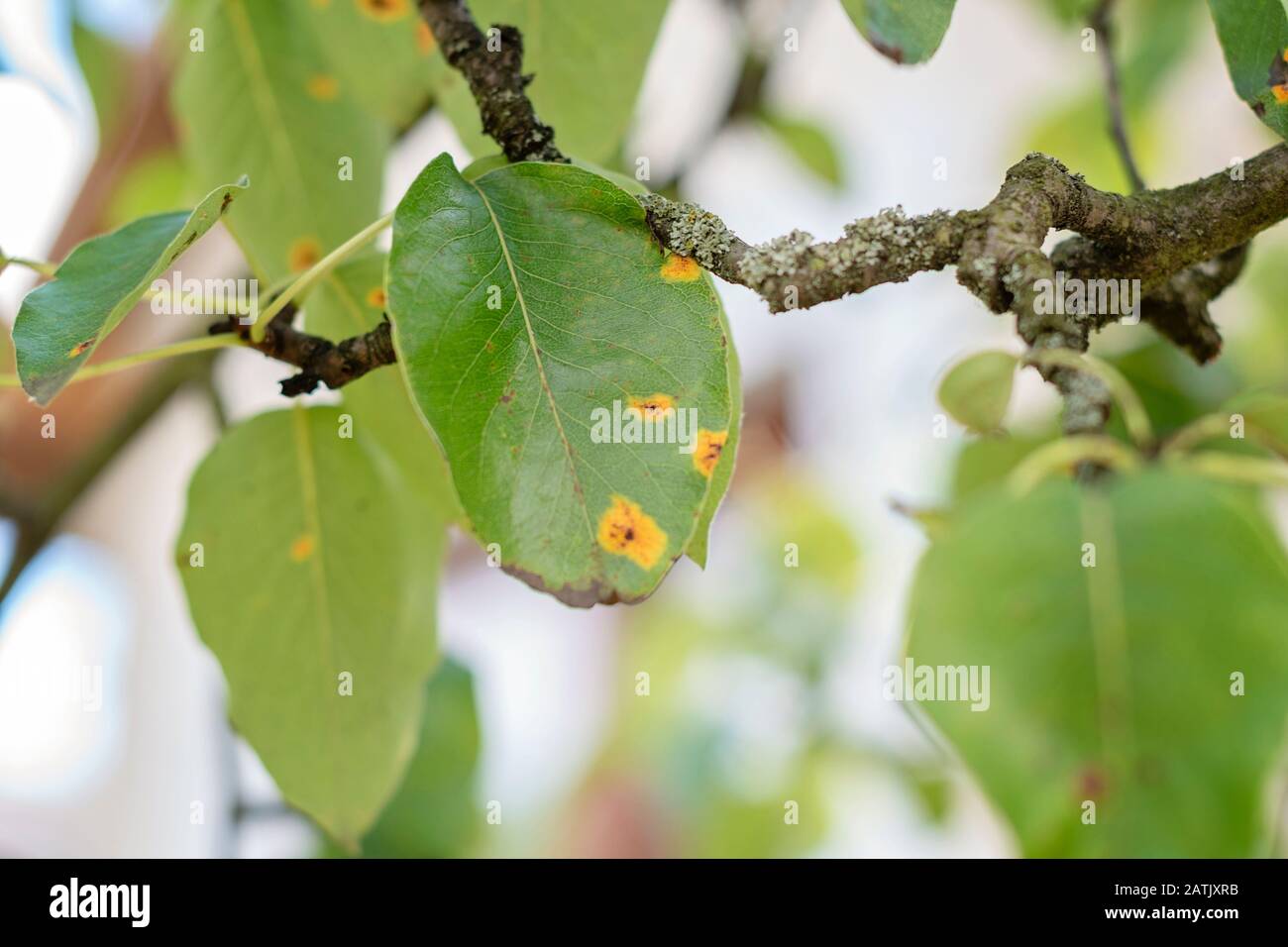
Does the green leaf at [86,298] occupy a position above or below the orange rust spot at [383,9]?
below

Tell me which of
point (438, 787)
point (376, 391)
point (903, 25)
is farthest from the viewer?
point (438, 787)

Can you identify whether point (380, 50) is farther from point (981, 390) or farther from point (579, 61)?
Result: point (981, 390)

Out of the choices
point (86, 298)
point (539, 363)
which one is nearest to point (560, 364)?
point (539, 363)

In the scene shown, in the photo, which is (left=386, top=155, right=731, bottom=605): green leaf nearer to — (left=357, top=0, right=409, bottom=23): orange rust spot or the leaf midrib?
the leaf midrib

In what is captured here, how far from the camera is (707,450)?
0.22 meters

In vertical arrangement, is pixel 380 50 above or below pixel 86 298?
above

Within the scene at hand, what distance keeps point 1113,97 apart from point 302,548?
322 millimetres

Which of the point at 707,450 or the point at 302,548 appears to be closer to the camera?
the point at 707,450

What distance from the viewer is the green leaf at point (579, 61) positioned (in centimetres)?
34

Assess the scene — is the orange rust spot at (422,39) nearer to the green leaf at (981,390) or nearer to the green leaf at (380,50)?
the green leaf at (380,50)

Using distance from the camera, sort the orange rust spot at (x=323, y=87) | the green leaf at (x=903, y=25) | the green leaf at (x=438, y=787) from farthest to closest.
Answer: the green leaf at (x=438, y=787) → the orange rust spot at (x=323, y=87) → the green leaf at (x=903, y=25)

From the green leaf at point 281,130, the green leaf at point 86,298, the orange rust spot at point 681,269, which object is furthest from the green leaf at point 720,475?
the green leaf at point 281,130

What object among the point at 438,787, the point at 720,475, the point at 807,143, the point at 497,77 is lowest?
the point at 438,787

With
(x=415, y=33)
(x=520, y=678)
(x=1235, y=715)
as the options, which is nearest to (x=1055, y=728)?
(x=1235, y=715)
